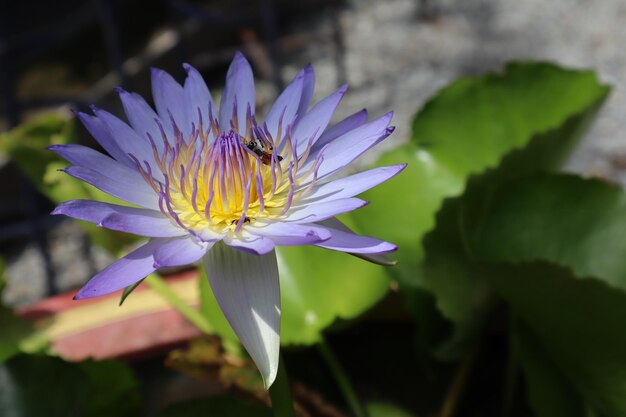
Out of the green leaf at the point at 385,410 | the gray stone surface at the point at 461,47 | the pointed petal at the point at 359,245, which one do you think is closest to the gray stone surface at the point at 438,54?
the gray stone surface at the point at 461,47

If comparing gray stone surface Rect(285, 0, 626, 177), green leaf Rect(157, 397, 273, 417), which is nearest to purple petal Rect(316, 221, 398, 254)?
green leaf Rect(157, 397, 273, 417)

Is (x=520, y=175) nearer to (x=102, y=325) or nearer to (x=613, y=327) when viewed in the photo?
(x=613, y=327)

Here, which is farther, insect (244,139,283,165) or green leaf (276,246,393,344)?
green leaf (276,246,393,344)

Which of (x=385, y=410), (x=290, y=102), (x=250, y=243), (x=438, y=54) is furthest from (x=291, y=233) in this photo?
(x=438, y=54)

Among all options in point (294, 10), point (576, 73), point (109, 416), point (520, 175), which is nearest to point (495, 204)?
point (520, 175)

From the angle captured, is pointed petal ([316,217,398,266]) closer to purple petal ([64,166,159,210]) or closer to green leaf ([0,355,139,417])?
purple petal ([64,166,159,210])

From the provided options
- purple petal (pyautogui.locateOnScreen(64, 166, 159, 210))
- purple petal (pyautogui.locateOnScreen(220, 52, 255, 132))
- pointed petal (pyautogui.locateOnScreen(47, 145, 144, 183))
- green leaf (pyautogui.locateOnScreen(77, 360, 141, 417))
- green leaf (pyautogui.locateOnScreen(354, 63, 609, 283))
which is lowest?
green leaf (pyautogui.locateOnScreen(77, 360, 141, 417))

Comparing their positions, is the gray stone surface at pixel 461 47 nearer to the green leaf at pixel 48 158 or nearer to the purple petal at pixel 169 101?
the green leaf at pixel 48 158

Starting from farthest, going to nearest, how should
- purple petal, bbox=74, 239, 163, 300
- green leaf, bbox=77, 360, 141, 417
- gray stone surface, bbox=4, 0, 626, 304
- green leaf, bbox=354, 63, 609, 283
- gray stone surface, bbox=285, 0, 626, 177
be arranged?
gray stone surface, bbox=285, 0, 626, 177 → gray stone surface, bbox=4, 0, 626, 304 → green leaf, bbox=354, 63, 609, 283 → green leaf, bbox=77, 360, 141, 417 → purple petal, bbox=74, 239, 163, 300

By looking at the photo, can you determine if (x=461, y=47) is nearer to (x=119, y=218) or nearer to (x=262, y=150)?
(x=262, y=150)
